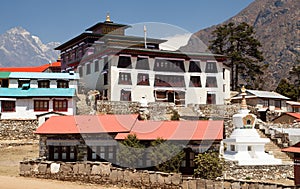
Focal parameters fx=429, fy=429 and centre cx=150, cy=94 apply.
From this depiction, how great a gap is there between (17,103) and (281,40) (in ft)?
469

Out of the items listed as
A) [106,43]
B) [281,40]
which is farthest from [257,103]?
[281,40]

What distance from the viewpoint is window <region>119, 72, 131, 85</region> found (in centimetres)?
5084

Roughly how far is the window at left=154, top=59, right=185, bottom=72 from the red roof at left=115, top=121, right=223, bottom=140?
22.6 metres

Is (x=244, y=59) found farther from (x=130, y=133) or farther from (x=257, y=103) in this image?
(x=130, y=133)

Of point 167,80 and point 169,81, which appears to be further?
point 169,81

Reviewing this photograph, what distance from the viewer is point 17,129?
41188mm

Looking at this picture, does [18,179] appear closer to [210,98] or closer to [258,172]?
[258,172]

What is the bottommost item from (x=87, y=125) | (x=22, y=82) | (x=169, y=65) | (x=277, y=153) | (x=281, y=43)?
(x=277, y=153)

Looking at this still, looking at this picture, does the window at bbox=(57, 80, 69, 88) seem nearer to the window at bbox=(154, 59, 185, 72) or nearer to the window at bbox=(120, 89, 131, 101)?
the window at bbox=(120, 89, 131, 101)

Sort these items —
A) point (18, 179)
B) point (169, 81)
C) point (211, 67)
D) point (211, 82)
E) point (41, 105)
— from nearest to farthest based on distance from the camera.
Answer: point (18, 179)
point (41, 105)
point (169, 81)
point (211, 82)
point (211, 67)

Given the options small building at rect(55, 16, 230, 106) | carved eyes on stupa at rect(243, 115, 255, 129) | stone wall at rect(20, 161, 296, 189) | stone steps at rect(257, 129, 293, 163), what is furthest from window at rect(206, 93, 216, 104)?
stone wall at rect(20, 161, 296, 189)

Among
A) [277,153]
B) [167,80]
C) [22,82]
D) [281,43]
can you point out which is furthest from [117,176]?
[281,43]

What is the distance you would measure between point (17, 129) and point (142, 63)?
17773mm

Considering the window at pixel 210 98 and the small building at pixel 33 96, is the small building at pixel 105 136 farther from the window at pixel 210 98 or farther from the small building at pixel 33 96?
the window at pixel 210 98
